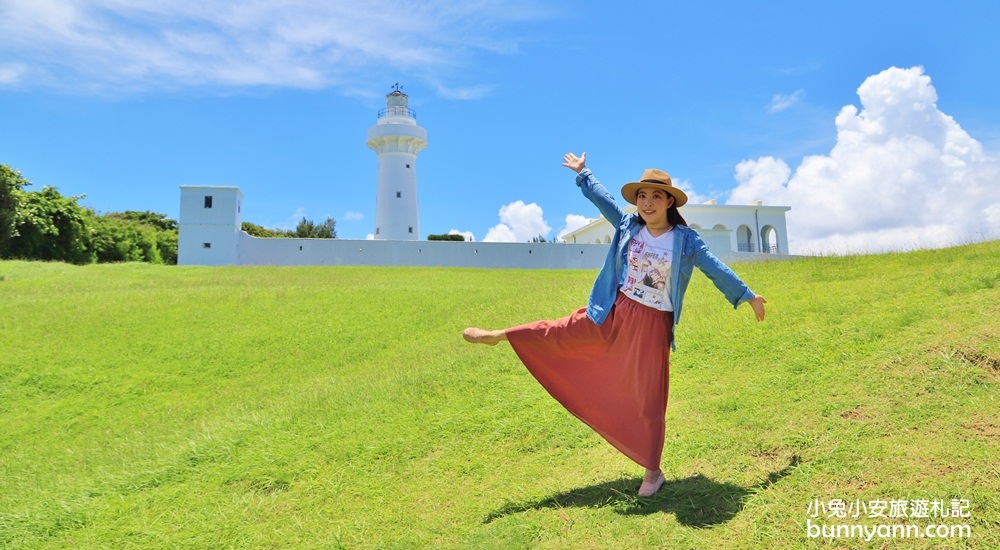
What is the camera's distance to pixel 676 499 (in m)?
4.59

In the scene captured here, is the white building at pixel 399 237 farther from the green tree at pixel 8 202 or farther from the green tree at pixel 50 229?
the green tree at pixel 8 202

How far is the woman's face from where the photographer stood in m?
4.61

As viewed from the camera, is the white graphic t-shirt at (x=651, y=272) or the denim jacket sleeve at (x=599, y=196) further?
the denim jacket sleeve at (x=599, y=196)

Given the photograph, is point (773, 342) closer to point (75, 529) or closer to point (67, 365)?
point (75, 529)

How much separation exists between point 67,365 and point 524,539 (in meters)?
10.1

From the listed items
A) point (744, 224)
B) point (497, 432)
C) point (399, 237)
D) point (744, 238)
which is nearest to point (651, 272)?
point (497, 432)

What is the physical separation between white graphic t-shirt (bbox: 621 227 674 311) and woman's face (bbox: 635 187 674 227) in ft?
0.35

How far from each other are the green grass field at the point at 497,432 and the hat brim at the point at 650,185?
198 cm

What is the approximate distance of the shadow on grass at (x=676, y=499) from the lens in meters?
4.30

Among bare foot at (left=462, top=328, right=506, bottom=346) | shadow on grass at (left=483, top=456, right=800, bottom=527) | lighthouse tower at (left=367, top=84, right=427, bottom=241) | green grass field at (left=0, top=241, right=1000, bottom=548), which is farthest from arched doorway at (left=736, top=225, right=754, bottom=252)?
bare foot at (left=462, top=328, right=506, bottom=346)

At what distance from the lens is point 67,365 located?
37.0ft

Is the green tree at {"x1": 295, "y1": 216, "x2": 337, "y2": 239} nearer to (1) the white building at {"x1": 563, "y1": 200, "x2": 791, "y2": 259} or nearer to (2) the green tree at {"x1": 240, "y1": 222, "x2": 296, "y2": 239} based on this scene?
(2) the green tree at {"x1": 240, "y1": 222, "x2": 296, "y2": 239}

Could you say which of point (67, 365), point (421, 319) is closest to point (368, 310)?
point (421, 319)

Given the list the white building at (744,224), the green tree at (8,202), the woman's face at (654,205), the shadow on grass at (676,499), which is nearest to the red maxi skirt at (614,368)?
the shadow on grass at (676,499)
